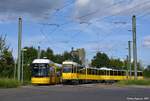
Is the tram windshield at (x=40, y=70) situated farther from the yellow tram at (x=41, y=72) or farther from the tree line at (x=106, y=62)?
the tree line at (x=106, y=62)

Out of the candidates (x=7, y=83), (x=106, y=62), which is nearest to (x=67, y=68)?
(x=7, y=83)

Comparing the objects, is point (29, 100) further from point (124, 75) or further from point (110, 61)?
point (110, 61)

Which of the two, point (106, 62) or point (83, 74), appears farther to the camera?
point (106, 62)

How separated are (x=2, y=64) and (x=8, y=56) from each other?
1525 mm

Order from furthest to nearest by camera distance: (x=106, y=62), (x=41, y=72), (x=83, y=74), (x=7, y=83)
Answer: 1. (x=106, y=62)
2. (x=83, y=74)
3. (x=41, y=72)
4. (x=7, y=83)

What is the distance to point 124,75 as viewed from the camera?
96.8m

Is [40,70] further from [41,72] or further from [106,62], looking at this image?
[106,62]

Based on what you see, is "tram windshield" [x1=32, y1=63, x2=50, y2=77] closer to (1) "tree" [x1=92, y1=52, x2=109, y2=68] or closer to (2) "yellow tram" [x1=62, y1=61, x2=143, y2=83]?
(2) "yellow tram" [x1=62, y1=61, x2=143, y2=83]

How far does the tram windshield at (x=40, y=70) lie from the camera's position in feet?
182

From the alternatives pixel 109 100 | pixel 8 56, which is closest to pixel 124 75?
pixel 8 56

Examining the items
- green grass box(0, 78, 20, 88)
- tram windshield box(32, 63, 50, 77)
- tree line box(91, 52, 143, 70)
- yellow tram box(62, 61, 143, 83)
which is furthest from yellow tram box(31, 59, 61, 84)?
tree line box(91, 52, 143, 70)

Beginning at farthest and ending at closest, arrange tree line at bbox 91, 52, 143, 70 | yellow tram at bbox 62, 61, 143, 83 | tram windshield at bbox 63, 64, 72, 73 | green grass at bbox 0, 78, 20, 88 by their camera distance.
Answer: tree line at bbox 91, 52, 143, 70, yellow tram at bbox 62, 61, 143, 83, tram windshield at bbox 63, 64, 72, 73, green grass at bbox 0, 78, 20, 88

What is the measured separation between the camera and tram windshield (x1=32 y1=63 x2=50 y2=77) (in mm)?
55400

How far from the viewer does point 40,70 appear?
55.5 meters
